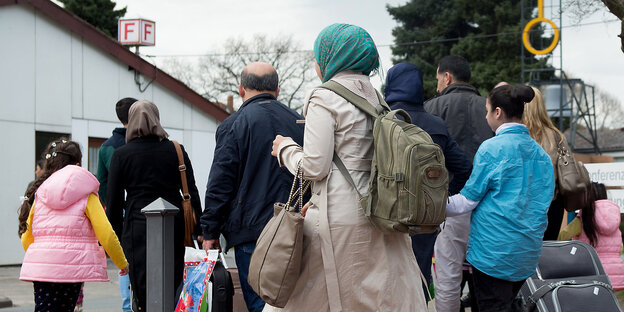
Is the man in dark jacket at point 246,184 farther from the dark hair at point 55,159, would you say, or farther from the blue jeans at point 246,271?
the dark hair at point 55,159

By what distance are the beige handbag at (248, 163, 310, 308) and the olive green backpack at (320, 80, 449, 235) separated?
33 centimetres

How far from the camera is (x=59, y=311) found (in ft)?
17.2

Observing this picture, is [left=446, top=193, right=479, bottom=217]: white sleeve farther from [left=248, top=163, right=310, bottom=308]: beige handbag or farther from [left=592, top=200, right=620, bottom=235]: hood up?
[left=592, top=200, right=620, bottom=235]: hood up

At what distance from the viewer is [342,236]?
335 cm

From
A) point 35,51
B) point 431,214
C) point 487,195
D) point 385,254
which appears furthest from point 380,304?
point 35,51

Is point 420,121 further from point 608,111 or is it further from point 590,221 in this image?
point 608,111

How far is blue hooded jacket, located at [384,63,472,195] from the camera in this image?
16.3 feet

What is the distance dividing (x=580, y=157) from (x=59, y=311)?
17.8 metres

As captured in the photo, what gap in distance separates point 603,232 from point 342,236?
454 centimetres

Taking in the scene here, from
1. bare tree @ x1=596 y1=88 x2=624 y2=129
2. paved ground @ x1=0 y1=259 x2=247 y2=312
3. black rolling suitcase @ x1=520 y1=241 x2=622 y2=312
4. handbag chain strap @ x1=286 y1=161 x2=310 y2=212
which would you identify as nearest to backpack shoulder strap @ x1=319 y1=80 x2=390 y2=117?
handbag chain strap @ x1=286 y1=161 x2=310 y2=212

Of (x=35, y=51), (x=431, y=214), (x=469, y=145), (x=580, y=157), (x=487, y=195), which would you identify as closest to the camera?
(x=431, y=214)

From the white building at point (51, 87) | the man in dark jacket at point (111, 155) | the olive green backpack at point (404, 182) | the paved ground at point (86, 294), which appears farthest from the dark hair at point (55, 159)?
the white building at point (51, 87)

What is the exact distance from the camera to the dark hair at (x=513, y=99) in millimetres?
4977

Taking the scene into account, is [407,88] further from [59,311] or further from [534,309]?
[59,311]
